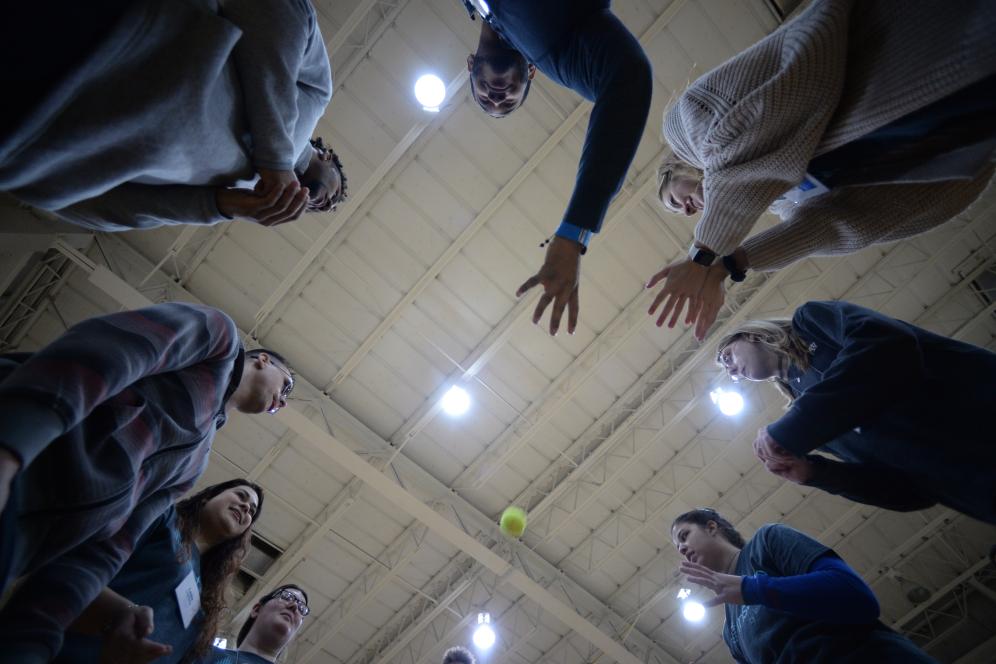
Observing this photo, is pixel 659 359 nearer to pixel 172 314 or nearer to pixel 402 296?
pixel 402 296

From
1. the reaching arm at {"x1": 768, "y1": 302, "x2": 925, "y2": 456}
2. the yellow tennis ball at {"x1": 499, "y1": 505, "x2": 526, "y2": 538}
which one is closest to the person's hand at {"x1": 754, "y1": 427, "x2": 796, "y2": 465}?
the reaching arm at {"x1": 768, "y1": 302, "x2": 925, "y2": 456}

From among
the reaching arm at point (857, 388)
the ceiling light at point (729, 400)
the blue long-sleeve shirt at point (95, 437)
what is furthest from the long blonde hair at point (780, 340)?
the ceiling light at point (729, 400)

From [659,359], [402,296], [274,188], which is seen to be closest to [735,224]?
[274,188]

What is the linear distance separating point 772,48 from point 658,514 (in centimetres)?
884

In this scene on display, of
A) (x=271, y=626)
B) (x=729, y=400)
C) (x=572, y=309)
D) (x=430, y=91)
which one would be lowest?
(x=271, y=626)

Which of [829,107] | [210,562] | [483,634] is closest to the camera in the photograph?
[829,107]

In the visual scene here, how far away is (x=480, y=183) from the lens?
7.52 m

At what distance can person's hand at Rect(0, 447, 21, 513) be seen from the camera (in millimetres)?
854

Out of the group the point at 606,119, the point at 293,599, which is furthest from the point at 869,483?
the point at 293,599

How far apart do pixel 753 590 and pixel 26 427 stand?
7.28ft

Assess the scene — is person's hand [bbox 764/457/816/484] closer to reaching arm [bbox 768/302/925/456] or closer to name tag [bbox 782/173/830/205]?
reaching arm [bbox 768/302/925/456]

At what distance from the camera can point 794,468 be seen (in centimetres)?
198

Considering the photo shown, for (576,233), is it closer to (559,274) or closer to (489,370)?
(559,274)

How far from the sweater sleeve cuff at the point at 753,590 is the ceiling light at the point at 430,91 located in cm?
597
